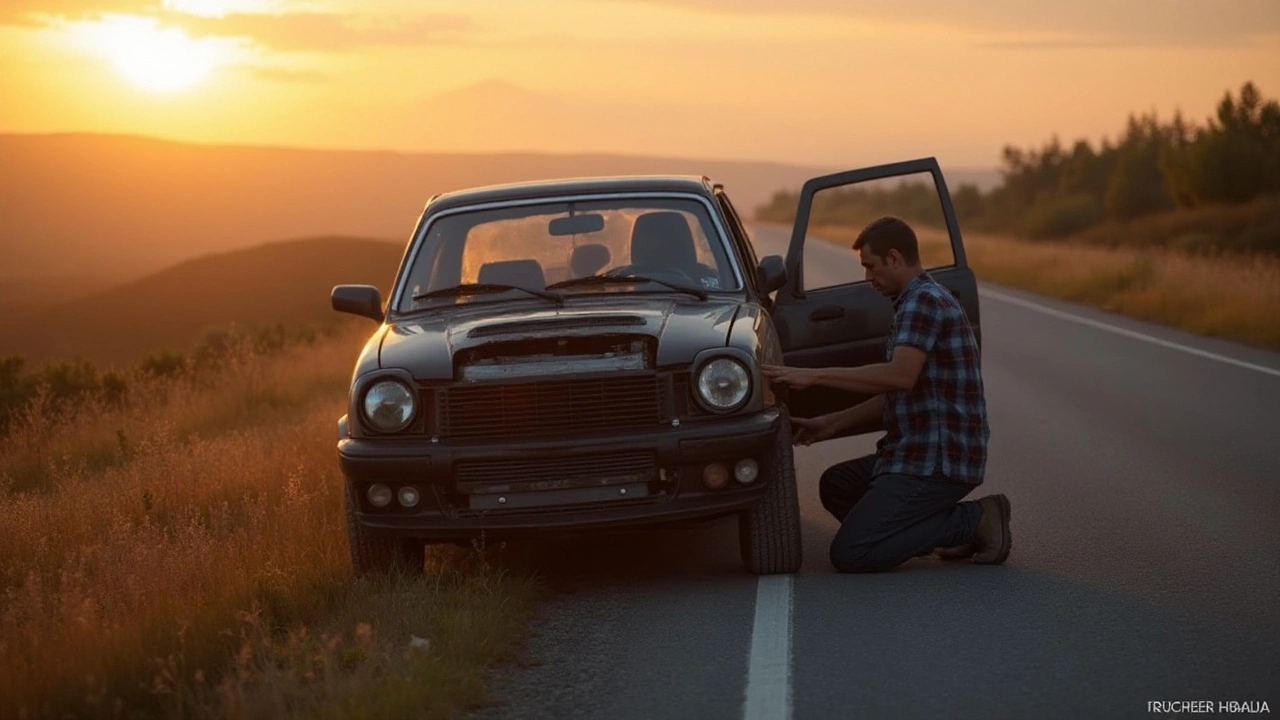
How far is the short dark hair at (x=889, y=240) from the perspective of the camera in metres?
7.08

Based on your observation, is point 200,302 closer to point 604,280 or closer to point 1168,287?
point 1168,287

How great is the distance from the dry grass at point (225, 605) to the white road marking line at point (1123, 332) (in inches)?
362

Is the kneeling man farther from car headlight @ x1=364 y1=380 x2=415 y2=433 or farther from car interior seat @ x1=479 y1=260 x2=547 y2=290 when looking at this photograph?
car headlight @ x1=364 y1=380 x2=415 y2=433

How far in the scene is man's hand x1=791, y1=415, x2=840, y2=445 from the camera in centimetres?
759

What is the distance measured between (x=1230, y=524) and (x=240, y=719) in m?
5.13

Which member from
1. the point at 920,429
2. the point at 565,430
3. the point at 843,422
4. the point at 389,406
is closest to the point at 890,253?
the point at 920,429

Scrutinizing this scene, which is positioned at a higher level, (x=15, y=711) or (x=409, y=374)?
(x=409, y=374)

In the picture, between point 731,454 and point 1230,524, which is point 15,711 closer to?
point 731,454

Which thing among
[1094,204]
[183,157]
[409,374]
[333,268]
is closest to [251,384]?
[409,374]

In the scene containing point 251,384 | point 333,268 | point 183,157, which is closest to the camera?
point 251,384

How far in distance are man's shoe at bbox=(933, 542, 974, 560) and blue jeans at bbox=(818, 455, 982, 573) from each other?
3.0 inches

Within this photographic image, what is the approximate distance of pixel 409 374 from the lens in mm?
6570

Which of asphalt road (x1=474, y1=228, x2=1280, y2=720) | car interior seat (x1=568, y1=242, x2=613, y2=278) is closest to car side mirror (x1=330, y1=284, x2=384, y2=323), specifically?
car interior seat (x1=568, y1=242, x2=613, y2=278)

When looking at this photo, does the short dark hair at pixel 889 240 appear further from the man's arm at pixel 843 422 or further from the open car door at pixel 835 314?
the open car door at pixel 835 314
